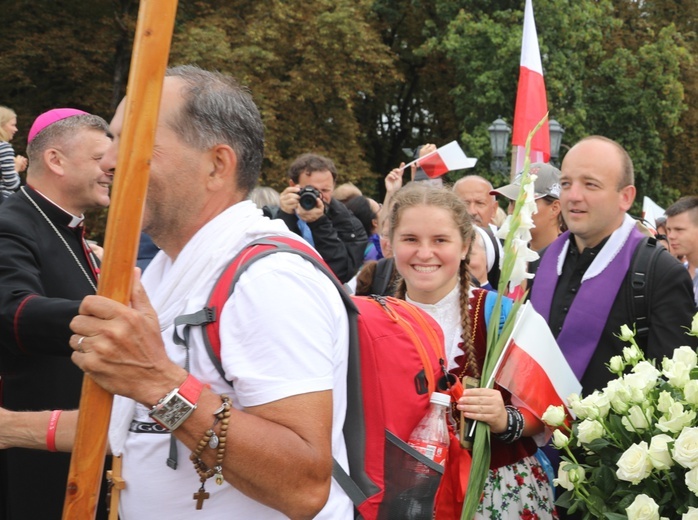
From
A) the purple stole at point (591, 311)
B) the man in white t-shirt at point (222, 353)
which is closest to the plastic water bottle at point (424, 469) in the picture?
the man in white t-shirt at point (222, 353)

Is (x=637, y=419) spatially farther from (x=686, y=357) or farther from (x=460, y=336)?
(x=460, y=336)

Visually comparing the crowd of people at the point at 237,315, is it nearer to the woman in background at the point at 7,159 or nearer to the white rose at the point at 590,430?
the white rose at the point at 590,430

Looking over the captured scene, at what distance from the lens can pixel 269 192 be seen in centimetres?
732

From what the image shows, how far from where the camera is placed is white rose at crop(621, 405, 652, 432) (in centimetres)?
271

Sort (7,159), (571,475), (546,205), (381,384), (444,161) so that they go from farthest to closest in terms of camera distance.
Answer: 1. (7,159)
2. (444,161)
3. (546,205)
4. (571,475)
5. (381,384)

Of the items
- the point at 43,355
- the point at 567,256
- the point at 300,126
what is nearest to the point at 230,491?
the point at 43,355

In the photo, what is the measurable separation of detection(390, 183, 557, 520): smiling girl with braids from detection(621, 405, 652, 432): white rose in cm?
49

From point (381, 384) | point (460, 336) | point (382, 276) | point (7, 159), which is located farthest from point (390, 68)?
point (381, 384)

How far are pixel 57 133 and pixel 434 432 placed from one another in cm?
212

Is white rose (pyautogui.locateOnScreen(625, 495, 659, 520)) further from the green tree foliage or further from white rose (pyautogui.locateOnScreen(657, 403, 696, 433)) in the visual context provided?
the green tree foliage

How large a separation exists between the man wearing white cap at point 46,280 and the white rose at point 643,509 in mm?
1777

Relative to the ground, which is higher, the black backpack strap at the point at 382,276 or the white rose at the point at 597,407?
the white rose at the point at 597,407

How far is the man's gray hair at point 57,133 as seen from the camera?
12.2 ft

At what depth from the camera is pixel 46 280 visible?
348 cm
